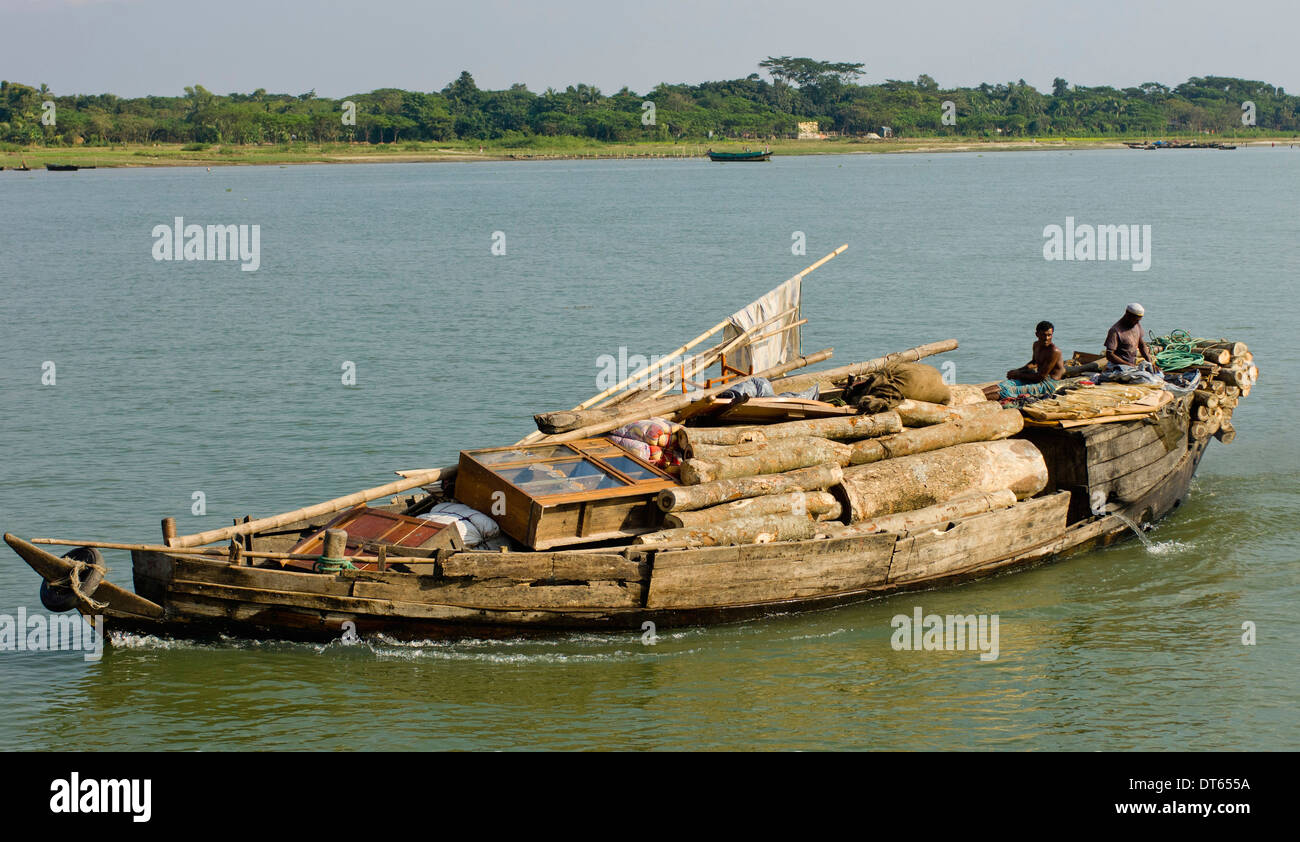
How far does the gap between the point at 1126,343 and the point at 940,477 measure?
17.2 feet

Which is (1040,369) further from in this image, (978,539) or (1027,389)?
(978,539)

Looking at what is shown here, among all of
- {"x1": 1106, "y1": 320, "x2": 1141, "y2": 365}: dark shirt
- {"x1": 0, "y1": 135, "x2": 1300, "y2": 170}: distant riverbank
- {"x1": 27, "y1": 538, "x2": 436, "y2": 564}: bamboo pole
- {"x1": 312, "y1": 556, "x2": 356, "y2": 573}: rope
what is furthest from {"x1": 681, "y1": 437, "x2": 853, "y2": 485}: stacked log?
{"x1": 0, "y1": 135, "x2": 1300, "y2": 170}: distant riverbank

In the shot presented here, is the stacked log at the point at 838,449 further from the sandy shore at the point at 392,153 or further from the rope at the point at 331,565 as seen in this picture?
the sandy shore at the point at 392,153

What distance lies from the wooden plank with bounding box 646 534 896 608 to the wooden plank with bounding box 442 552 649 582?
1.30ft

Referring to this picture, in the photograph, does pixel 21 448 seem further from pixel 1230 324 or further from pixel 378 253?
pixel 378 253

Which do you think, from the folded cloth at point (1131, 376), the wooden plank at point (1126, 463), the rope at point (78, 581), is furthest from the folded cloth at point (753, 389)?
the rope at point (78, 581)

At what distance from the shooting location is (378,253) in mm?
59031

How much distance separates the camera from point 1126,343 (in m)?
18.7

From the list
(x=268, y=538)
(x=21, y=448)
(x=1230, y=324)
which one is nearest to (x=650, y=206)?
(x=1230, y=324)

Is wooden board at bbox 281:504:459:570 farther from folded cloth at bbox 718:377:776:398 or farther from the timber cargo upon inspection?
folded cloth at bbox 718:377:776:398

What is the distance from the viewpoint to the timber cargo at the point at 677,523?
12.9 meters

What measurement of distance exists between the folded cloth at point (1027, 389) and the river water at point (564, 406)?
258 cm
